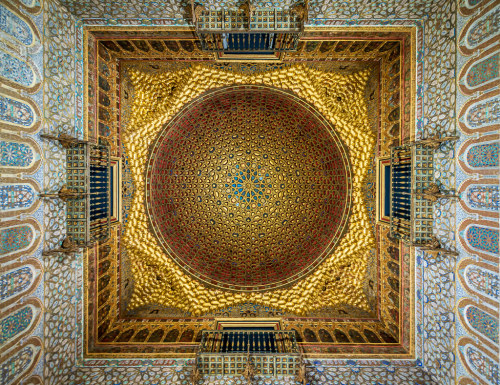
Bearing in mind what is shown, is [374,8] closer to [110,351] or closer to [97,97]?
[97,97]

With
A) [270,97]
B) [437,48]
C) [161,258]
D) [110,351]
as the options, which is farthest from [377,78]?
[110,351]

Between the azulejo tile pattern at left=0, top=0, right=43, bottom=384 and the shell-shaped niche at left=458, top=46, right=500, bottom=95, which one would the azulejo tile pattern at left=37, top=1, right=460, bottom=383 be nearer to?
→ the shell-shaped niche at left=458, top=46, right=500, bottom=95

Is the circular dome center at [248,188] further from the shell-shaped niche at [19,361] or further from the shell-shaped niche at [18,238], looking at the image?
the shell-shaped niche at [19,361]

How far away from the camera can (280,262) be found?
11.1 meters

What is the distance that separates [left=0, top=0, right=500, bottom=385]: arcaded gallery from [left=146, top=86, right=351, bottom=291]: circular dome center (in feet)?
0.29

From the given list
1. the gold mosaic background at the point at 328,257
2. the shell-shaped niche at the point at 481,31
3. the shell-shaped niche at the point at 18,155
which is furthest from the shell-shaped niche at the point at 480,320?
the shell-shaped niche at the point at 18,155

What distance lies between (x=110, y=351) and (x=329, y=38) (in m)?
12.7

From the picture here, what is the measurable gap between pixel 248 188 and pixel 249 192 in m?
0.20

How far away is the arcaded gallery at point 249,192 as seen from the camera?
630cm

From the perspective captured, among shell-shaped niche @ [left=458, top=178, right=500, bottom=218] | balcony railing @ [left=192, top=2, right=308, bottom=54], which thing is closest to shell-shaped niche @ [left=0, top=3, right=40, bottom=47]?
balcony railing @ [left=192, top=2, right=308, bottom=54]

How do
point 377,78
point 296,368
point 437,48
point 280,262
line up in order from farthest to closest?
1. point 280,262
2. point 377,78
3. point 296,368
4. point 437,48

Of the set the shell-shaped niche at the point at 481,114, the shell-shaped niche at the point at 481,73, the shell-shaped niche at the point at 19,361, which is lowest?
the shell-shaped niche at the point at 19,361

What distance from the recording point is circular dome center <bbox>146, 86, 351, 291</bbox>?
10.3 m

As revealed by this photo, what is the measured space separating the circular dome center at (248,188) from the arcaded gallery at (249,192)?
9 cm
